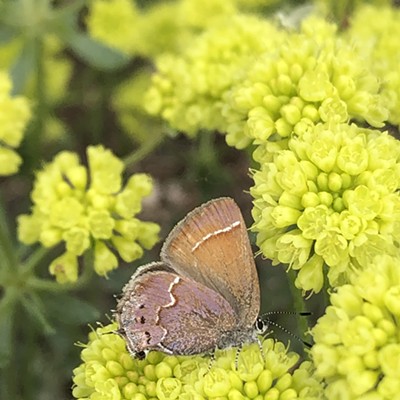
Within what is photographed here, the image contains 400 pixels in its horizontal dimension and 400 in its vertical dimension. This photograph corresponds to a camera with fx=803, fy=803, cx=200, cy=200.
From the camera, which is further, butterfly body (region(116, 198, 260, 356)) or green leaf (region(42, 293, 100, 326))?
green leaf (region(42, 293, 100, 326))

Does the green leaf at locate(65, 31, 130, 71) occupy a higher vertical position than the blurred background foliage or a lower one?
higher

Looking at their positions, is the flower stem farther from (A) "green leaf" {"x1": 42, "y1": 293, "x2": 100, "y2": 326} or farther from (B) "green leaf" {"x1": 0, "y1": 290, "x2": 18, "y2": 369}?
(A) "green leaf" {"x1": 42, "y1": 293, "x2": 100, "y2": 326}

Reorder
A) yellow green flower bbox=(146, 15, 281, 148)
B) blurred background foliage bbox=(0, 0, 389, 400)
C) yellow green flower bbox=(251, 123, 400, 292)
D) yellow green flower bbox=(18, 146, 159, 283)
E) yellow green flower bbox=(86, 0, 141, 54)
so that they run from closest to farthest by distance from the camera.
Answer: yellow green flower bbox=(251, 123, 400, 292) < yellow green flower bbox=(18, 146, 159, 283) < yellow green flower bbox=(146, 15, 281, 148) < blurred background foliage bbox=(0, 0, 389, 400) < yellow green flower bbox=(86, 0, 141, 54)

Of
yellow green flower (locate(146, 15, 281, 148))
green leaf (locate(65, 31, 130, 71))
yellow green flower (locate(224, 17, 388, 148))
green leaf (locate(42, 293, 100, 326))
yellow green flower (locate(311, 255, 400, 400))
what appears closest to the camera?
yellow green flower (locate(311, 255, 400, 400))

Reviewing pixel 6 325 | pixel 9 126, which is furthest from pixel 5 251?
pixel 9 126

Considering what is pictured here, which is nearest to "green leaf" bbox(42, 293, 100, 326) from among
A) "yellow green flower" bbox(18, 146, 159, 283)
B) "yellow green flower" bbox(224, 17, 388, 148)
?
"yellow green flower" bbox(18, 146, 159, 283)

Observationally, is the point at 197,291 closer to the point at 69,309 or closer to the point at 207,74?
the point at 207,74

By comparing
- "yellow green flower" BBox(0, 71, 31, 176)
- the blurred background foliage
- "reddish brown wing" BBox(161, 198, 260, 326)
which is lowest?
the blurred background foliage
